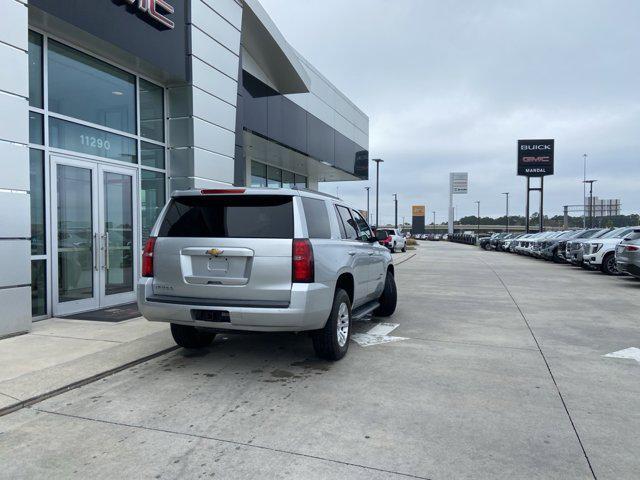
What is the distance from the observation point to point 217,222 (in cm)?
504

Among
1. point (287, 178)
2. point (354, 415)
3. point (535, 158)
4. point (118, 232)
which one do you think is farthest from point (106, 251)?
point (535, 158)

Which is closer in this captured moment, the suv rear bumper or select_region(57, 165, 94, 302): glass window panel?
the suv rear bumper

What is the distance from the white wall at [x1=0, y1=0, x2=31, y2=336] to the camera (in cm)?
635

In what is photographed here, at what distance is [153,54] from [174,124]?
168 centimetres

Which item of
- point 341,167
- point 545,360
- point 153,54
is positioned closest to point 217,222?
point 545,360

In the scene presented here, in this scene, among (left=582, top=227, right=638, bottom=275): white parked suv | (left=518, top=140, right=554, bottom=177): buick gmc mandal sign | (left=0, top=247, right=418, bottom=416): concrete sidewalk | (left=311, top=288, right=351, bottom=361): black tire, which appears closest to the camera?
(left=0, top=247, right=418, bottom=416): concrete sidewalk

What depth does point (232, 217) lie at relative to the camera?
198 inches

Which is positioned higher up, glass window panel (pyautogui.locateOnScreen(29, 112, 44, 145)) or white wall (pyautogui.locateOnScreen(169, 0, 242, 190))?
white wall (pyautogui.locateOnScreen(169, 0, 242, 190))

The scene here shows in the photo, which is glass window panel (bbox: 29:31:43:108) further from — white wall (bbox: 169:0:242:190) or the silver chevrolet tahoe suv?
the silver chevrolet tahoe suv

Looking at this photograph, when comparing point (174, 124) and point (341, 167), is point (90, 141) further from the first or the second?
point (341, 167)

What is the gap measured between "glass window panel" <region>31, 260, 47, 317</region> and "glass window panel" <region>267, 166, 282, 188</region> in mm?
12274

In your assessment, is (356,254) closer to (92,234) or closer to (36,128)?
(92,234)

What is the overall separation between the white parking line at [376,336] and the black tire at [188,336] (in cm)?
208

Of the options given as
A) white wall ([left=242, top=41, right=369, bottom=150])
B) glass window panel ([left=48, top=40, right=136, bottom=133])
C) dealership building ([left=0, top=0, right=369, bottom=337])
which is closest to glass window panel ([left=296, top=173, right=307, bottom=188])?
white wall ([left=242, top=41, right=369, bottom=150])
